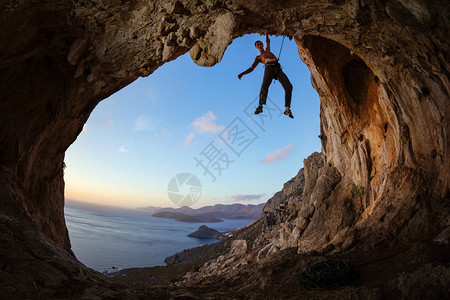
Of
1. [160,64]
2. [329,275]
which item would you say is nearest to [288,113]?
[160,64]

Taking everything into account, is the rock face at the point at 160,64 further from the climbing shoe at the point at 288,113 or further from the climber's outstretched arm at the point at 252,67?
the climbing shoe at the point at 288,113

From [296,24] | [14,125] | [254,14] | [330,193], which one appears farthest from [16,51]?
[330,193]

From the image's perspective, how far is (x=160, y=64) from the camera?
7.14 metres

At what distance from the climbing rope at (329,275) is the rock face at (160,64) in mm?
2112

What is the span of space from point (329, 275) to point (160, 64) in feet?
25.0

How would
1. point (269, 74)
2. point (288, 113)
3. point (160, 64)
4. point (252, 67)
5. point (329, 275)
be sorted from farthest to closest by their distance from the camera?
point (252, 67) < point (269, 74) < point (288, 113) < point (160, 64) < point (329, 275)

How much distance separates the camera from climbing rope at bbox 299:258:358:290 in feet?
16.5

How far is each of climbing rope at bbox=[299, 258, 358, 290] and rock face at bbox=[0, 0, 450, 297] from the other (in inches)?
83.2

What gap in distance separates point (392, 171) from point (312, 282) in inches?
232

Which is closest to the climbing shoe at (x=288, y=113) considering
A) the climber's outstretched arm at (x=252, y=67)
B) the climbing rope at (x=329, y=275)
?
the climber's outstretched arm at (x=252, y=67)

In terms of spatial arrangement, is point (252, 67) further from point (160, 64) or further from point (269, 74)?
point (160, 64)

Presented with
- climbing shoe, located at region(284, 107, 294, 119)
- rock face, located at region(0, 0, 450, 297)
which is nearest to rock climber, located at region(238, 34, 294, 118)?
climbing shoe, located at region(284, 107, 294, 119)

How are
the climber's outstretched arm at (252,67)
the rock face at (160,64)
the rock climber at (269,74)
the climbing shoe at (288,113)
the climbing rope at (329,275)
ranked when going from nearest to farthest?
the climbing rope at (329,275) < the rock face at (160,64) < the climbing shoe at (288,113) < the rock climber at (269,74) < the climber's outstretched arm at (252,67)

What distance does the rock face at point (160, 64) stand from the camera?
17.9 ft
